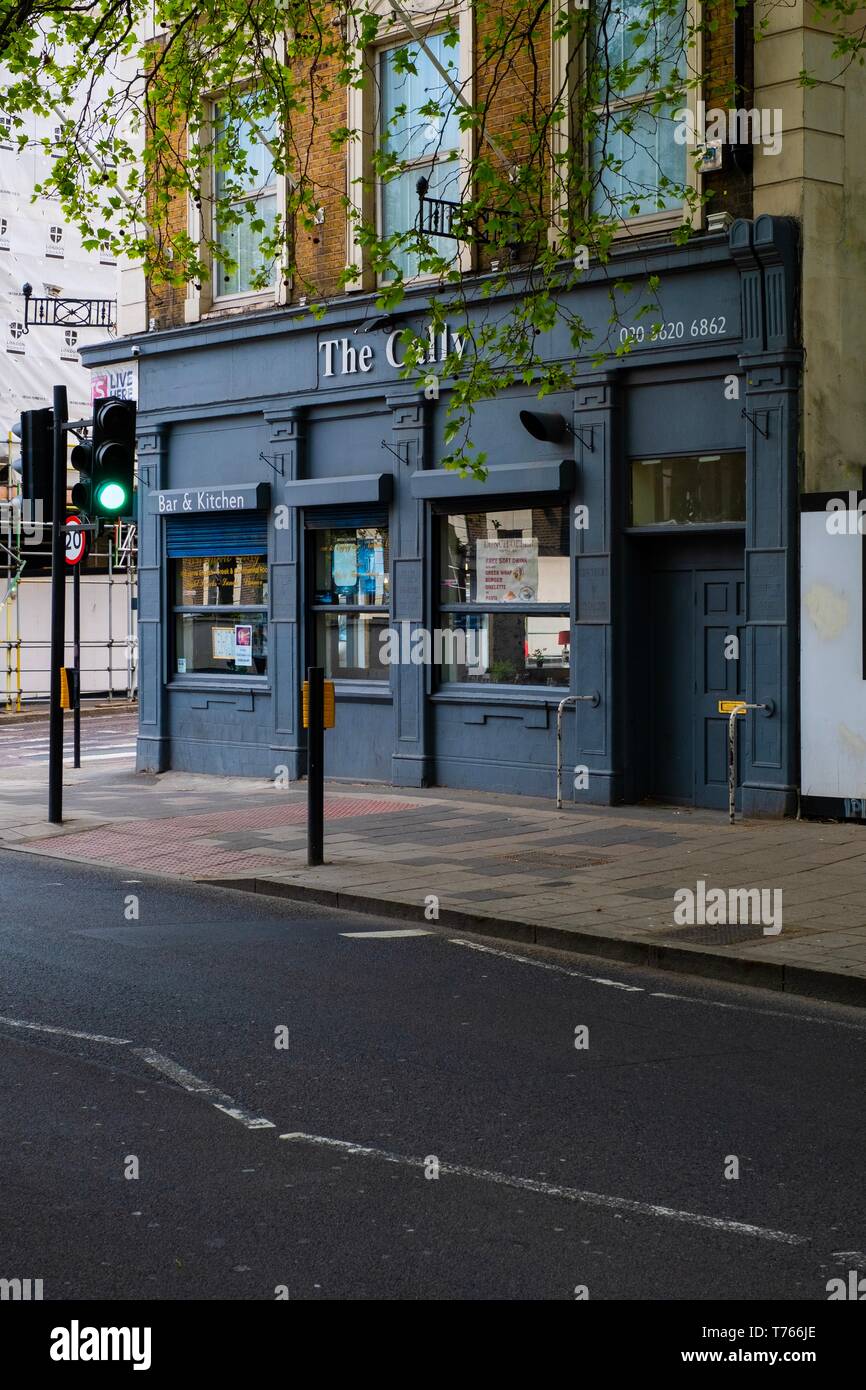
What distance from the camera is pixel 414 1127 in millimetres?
5980

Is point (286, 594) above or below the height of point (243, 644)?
above

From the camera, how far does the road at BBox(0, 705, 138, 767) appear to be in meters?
23.7

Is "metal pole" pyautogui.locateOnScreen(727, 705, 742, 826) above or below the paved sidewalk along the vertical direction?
above

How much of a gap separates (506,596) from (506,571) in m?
0.25

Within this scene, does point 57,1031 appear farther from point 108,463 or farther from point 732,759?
point 108,463

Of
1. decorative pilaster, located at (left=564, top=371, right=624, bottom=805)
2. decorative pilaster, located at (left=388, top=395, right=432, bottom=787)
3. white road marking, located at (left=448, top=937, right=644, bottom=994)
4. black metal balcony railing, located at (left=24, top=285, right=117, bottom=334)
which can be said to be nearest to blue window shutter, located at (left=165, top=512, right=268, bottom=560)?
decorative pilaster, located at (left=388, top=395, right=432, bottom=787)

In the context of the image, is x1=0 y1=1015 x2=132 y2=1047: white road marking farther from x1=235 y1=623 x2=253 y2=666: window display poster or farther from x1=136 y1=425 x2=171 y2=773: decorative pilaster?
x1=136 y1=425 x2=171 y2=773: decorative pilaster

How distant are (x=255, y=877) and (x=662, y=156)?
25.6 ft

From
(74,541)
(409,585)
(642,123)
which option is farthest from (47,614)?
(642,123)

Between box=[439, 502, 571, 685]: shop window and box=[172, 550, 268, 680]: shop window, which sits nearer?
box=[439, 502, 571, 685]: shop window

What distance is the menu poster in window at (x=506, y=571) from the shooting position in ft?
53.2

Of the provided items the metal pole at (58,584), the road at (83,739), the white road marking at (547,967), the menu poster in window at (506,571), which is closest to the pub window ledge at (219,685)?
the road at (83,739)

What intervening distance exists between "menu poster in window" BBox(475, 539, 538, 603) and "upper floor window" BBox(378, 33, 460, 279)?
316 centimetres
